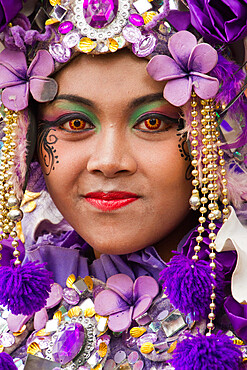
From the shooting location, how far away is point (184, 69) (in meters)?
1.67

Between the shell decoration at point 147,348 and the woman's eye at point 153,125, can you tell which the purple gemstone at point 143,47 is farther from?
the shell decoration at point 147,348

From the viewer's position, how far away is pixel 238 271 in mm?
1607

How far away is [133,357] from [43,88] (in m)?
0.68

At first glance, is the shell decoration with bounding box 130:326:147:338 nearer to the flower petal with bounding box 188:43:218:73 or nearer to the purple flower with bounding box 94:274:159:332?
the purple flower with bounding box 94:274:159:332

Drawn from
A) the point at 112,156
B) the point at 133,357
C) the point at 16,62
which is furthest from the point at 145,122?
the point at 133,357

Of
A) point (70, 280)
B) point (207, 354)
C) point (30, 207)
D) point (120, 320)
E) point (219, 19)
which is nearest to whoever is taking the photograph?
point (207, 354)

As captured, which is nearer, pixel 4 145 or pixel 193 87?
pixel 193 87

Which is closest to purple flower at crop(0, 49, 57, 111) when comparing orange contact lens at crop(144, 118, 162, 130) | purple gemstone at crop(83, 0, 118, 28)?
purple gemstone at crop(83, 0, 118, 28)

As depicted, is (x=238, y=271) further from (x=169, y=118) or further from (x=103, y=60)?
(x=103, y=60)

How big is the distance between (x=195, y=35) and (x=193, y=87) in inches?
5.2

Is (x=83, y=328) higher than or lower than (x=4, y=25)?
lower

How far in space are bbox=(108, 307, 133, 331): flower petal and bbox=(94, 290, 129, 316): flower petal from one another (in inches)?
0.4

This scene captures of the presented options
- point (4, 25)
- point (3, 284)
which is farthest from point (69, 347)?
point (4, 25)

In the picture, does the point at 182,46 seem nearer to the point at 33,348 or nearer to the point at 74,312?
the point at 74,312
